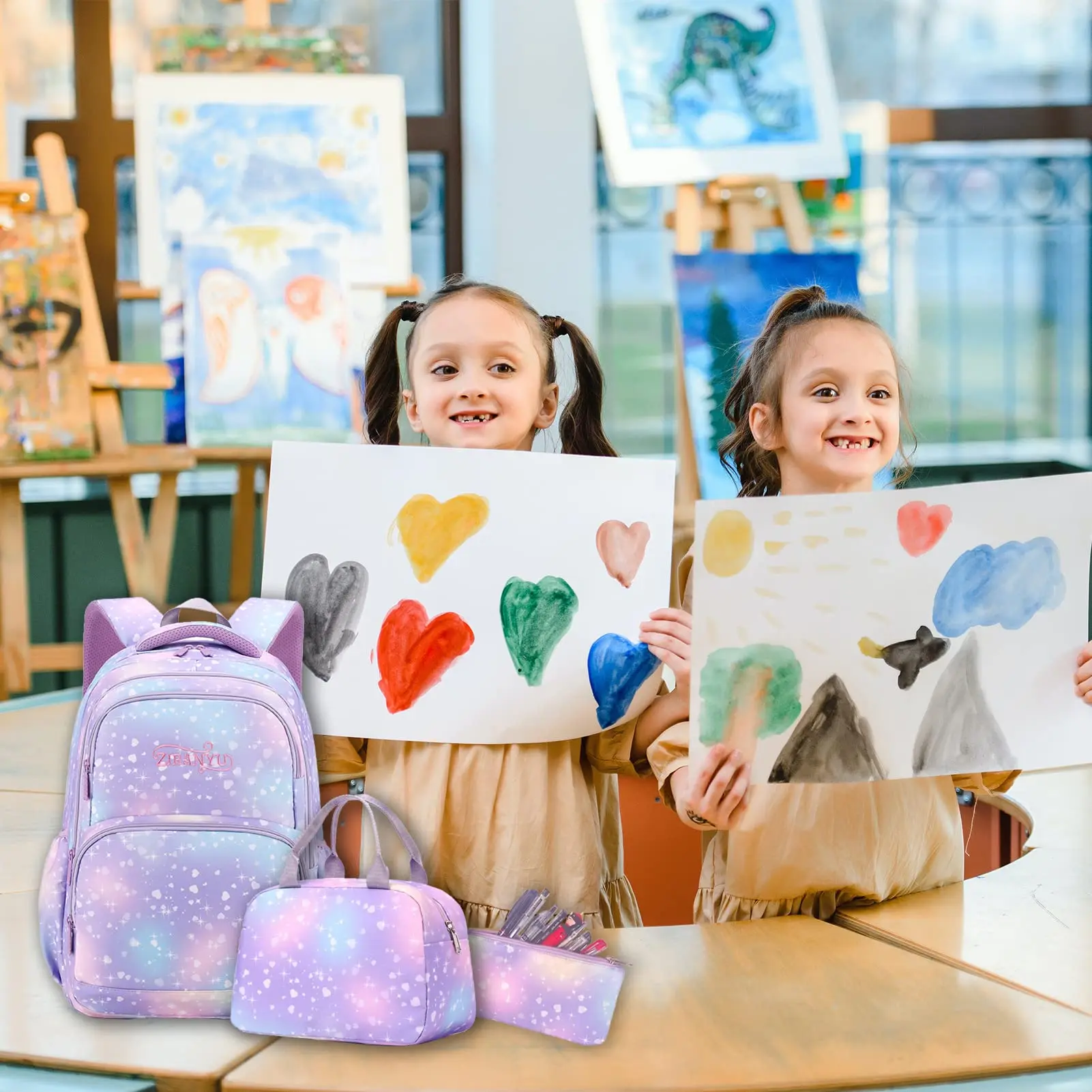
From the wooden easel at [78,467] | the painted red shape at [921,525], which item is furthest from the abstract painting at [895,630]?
the wooden easel at [78,467]

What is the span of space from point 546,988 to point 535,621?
0.39 metres

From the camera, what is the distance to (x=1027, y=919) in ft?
4.26

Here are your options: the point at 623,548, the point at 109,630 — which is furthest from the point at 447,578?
the point at 109,630

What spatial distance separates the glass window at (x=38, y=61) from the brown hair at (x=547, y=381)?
9.80ft

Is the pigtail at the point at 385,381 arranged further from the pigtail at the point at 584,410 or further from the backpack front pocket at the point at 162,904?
the backpack front pocket at the point at 162,904

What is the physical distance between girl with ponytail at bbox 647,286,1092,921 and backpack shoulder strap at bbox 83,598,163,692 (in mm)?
516

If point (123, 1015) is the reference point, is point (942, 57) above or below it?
above

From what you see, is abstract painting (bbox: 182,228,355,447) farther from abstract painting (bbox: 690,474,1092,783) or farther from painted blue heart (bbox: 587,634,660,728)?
abstract painting (bbox: 690,474,1092,783)

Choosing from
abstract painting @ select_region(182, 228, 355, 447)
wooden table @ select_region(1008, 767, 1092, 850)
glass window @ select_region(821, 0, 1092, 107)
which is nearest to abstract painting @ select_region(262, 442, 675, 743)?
wooden table @ select_region(1008, 767, 1092, 850)

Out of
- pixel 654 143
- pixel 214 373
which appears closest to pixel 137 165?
pixel 214 373

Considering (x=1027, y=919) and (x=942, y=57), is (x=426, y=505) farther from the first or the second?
(x=942, y=57)

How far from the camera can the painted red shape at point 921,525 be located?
4.06ft

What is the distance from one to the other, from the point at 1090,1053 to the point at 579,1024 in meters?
0.38

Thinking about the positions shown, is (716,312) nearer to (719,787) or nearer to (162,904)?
(719,787)
